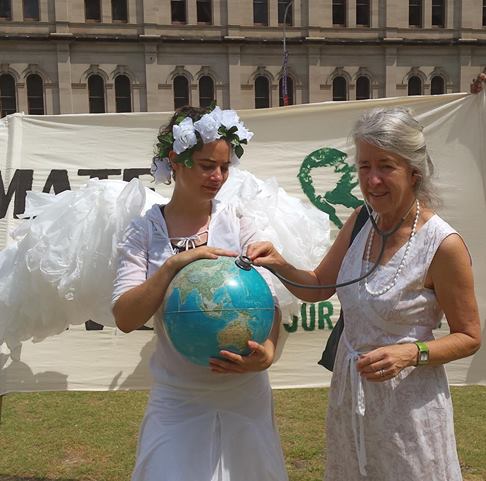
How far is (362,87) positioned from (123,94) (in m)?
14.5

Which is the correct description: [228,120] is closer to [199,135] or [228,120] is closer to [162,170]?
[199,135]

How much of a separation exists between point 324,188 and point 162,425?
2833mm

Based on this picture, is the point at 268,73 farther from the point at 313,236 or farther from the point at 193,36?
the point at 313,236

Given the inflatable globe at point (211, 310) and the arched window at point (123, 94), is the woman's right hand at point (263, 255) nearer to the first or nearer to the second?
the inflatable globe at point (211, 310)

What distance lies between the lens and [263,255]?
2.34 metres

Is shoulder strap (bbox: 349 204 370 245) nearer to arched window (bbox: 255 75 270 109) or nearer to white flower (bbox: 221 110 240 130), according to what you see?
white flower (bbox: 221 110 240 130)

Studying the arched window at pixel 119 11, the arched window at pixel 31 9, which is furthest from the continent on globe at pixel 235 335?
the arched window at pixel 31 9

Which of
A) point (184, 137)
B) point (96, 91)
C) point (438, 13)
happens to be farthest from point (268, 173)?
point (438, 13)

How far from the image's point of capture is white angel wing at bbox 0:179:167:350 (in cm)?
329

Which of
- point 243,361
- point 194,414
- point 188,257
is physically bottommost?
point 194,414

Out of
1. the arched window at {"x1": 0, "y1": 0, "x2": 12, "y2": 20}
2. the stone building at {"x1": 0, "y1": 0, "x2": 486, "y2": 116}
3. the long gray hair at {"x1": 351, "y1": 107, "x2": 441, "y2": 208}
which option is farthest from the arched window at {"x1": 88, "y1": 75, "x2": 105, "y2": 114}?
the long gray hair at {"x1": 351, "y1": 107, "x2": 441, "y2": 208}

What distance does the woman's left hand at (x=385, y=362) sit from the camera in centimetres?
197

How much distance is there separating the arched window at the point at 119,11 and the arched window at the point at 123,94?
3.55 m

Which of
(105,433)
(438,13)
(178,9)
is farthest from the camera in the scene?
(438,13)
